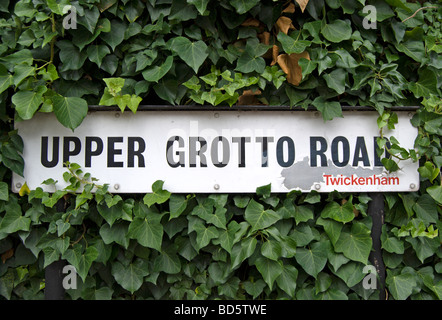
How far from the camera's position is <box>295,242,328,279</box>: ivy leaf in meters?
1.77

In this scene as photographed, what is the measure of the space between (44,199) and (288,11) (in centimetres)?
141

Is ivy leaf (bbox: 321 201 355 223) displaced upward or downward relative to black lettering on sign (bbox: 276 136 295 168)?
downward

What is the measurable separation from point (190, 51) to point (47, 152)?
80 centimetres

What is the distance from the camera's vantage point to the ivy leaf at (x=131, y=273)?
179cm

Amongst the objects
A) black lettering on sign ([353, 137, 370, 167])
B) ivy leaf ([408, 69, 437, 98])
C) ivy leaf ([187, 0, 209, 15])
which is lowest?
black lettering on sign ([353, 137, 370, 167])

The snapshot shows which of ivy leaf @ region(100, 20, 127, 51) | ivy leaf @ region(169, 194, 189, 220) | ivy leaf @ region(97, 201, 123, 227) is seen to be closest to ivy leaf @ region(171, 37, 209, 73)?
ivy leaf @ region(100, 20, 127, 51)

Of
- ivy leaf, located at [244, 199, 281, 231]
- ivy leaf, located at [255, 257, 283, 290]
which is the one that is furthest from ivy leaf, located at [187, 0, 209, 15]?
ivy leaf, located at [255, 257, 283, 290]

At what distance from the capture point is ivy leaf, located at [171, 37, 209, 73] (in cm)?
172

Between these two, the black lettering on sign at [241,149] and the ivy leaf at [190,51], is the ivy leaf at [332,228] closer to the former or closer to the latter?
the black lettering on sign at [241,149]

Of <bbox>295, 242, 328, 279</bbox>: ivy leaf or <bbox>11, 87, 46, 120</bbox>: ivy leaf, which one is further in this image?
<bbox>295, 242, 328, 279</bbox>: ivy leaf

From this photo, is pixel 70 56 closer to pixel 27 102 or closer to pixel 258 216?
pixel 27 102

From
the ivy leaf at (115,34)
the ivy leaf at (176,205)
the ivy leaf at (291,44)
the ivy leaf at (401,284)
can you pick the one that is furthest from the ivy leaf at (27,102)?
the ivy leaf at (401,284)

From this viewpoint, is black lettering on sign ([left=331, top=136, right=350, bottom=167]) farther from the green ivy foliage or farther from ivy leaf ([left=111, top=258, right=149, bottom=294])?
ivy leaf ([left=111, top=258, right=149, bottom=294])
